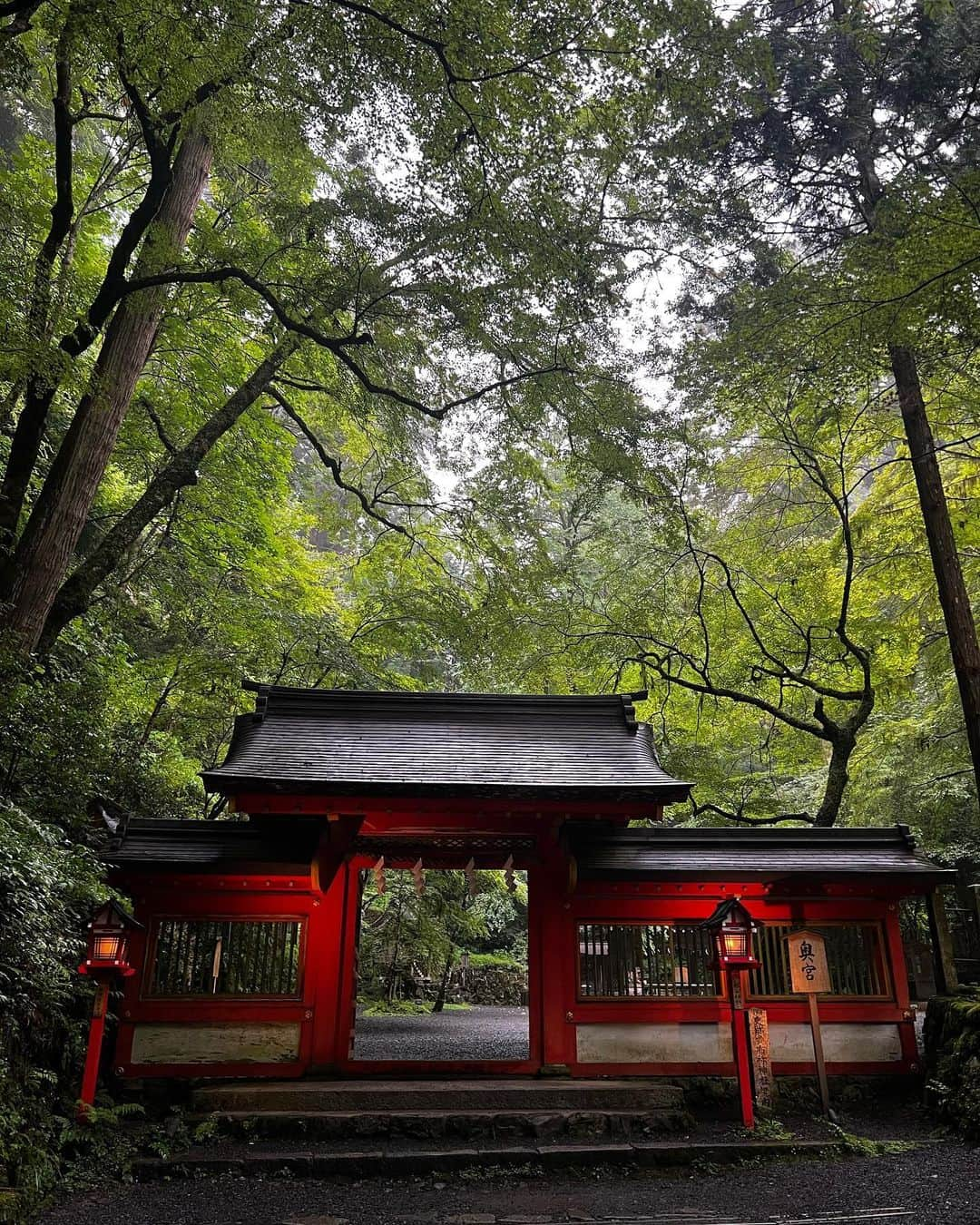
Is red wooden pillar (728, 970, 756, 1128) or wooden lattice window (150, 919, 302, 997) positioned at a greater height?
wooden lattice window (150, 919, 302, 997)

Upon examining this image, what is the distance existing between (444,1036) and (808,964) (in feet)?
20.4

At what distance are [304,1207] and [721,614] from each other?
9.90 meters

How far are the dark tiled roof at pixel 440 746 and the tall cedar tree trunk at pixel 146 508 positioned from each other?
80.5 inches

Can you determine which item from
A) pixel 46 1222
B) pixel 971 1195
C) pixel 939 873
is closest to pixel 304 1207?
pixel 46 1222

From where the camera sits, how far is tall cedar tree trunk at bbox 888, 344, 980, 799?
877 cm

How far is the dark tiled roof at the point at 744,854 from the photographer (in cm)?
820

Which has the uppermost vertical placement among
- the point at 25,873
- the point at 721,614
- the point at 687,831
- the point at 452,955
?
the point at 721,614

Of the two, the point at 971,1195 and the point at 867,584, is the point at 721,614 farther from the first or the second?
the point at 971,1195

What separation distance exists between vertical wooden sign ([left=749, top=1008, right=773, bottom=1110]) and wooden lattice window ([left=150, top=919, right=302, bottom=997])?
15.2ft

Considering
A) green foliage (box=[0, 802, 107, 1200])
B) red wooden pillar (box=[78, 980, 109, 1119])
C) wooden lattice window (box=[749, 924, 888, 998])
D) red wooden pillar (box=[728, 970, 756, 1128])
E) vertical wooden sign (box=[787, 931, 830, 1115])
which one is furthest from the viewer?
wooden lattice window (box=[749, 924, 888, 998])

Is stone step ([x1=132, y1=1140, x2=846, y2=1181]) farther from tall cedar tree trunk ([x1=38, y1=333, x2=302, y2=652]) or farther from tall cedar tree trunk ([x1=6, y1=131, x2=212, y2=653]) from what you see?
tall cedar tree trunk ([x1=38, y1=333, x2=302, y2=652])

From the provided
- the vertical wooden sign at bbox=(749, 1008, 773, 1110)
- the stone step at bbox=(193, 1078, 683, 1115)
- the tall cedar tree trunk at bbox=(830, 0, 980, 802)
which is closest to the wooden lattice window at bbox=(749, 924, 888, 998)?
the vertical wooden sign at bbox=(749, 1008, 773, 1110)

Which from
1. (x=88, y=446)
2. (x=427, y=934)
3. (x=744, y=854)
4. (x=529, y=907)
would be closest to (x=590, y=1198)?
(x=529, y=907)

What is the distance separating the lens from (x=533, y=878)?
8344 millimetres
